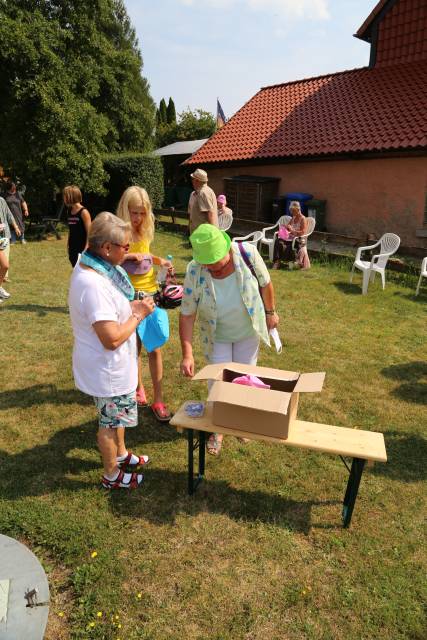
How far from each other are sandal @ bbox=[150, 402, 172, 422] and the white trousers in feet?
2.97

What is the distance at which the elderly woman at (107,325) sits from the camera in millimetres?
2568

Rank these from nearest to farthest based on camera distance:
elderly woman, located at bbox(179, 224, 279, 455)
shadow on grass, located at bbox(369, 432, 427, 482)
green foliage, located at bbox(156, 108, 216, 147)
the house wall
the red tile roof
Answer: elderly woman, located at bbox(179, 224, 279, 455)
shadow on grass, located at bbox(369, 432, 427, 482)
the house wall
the red tile roof
green foliage, located at bbox(156, 108, 216, 147)

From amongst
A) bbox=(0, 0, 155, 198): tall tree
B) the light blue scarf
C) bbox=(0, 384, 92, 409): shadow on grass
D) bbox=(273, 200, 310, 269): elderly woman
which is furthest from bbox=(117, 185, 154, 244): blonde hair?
bbox=(0, 0, 155, 198): tall tree

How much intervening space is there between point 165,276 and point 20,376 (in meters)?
2.30

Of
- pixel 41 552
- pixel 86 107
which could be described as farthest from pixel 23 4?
pixel 41 552

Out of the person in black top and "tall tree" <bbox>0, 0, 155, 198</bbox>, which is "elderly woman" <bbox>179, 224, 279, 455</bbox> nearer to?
the person in black top

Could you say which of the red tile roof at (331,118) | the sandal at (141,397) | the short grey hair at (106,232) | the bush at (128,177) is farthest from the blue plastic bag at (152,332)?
the bush at (128,177)

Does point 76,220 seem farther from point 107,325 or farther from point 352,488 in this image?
point 352,488

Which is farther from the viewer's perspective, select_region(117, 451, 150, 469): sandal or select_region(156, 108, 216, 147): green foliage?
select_region(156, 108, 216, 147): green foliage

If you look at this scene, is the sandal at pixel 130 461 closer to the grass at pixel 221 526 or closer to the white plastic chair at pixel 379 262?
the grass at pixel 221 526

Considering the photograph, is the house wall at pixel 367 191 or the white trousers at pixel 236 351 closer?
the white trousers at pixel 236 351

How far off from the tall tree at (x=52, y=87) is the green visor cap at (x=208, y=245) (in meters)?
12.7

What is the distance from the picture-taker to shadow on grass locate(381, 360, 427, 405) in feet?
15.9

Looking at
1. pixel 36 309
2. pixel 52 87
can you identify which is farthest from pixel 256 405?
pixel 52 87
